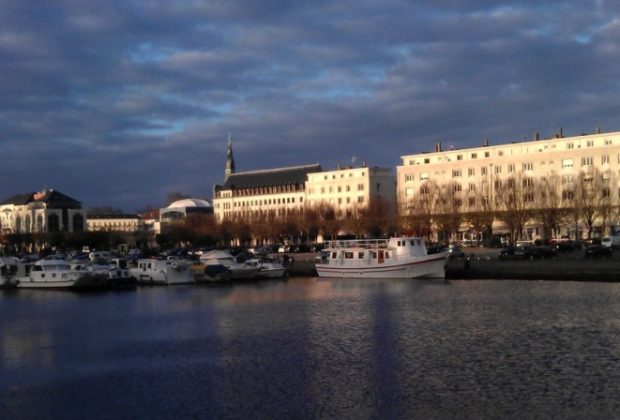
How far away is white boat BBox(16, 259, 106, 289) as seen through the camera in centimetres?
6719

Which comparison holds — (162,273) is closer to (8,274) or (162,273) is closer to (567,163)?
(8,274)

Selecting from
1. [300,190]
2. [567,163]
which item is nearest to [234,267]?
[567,163]

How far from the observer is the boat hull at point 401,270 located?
216ft

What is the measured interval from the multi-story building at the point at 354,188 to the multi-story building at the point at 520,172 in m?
14.4

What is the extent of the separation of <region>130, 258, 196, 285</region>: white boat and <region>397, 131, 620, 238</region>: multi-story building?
47265 millimetres

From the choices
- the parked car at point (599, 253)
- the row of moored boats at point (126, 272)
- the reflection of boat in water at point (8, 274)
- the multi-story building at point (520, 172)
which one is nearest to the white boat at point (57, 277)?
the row of moored boats at point (126, 272)

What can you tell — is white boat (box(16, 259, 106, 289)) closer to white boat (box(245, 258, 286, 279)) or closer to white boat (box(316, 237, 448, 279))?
white boat (box(245, 258, 286, 279))

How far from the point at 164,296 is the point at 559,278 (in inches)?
1146

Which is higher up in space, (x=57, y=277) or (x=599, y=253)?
(x=599, y=253)

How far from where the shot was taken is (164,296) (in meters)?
60.2

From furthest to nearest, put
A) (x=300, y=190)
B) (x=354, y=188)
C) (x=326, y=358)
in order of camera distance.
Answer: (x=300, y=190), (x=354, y=188), (x=326, y=358)

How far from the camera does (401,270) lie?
67562 mm

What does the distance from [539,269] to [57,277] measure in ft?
129

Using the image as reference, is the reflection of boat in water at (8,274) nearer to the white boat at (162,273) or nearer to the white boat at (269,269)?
the white boat at (162,273)
